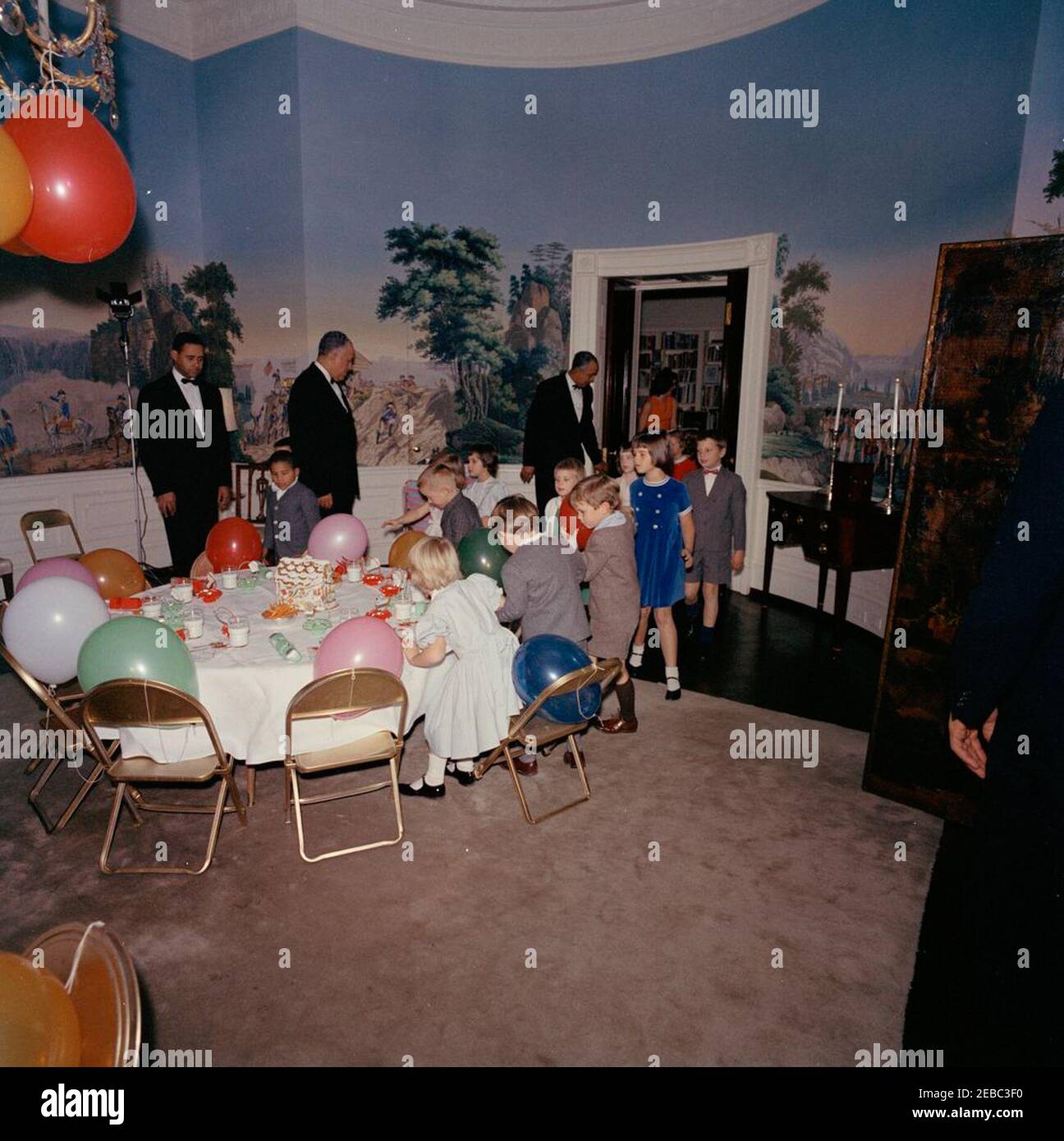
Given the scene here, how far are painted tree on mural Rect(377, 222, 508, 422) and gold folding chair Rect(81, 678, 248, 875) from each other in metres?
6.36

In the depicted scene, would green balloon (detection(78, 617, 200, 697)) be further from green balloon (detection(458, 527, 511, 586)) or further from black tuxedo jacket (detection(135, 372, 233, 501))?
black tuxedo jacket (detection(135, 372, 233, 501))

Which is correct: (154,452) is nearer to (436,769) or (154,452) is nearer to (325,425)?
(325,425)

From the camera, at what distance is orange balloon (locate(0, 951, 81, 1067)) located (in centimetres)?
141

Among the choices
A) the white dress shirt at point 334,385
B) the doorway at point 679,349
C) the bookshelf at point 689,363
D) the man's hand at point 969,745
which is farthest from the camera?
the bookshelf at point 689,363

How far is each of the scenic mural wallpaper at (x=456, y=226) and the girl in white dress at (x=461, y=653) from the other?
4397mm

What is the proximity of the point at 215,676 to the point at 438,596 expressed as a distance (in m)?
1.04

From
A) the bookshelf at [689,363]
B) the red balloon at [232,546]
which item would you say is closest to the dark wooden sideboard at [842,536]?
the red balloon at [232,546]

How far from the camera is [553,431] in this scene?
299 inches

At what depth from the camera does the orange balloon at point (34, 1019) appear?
1414mm

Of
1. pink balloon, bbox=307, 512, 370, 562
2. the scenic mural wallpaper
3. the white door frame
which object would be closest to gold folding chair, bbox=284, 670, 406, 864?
pink balloon, bbox=307, 512, 370, 562

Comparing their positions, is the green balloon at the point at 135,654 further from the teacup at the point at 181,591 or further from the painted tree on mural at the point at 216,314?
the painted tree on mural at the point at 216,314

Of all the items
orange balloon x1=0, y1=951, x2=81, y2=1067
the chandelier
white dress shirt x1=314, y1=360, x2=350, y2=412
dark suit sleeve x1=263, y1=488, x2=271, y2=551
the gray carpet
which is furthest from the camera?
white dress shirt x1=314, y1=360, x2=350, y2=412

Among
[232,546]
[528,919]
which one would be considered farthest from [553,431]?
[528,919]

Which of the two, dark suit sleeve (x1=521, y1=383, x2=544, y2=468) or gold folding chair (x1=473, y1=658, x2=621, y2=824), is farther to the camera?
dark suit sleeve (x1=521, y1=383, x2=544, y2=468)
